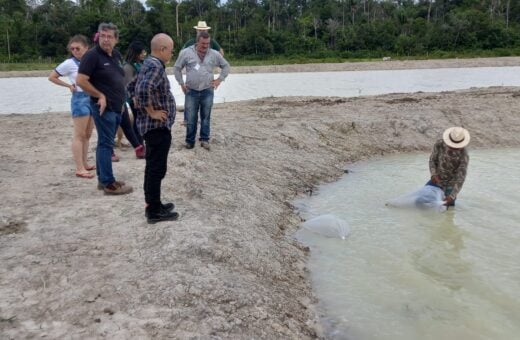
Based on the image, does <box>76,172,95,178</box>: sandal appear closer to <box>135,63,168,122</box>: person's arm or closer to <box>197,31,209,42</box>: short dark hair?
<box>135,63,168,122</box>: person's arm

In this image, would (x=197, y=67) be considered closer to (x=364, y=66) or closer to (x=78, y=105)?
(x=78, y=105)

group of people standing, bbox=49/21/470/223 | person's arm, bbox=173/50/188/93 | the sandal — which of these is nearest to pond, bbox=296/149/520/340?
group of people standing, bbox=49/21/470/223

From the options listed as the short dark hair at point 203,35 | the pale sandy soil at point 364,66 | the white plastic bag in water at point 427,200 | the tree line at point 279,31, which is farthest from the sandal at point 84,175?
the tree line at point 279,31

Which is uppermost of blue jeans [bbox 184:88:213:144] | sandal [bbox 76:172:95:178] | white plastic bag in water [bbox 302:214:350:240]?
blue jeans [bbox 184:88:213:144]

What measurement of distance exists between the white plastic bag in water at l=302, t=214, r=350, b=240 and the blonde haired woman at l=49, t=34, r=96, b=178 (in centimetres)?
277

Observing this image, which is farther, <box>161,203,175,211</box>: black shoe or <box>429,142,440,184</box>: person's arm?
<box>429,142,440,184</box>: person's arm

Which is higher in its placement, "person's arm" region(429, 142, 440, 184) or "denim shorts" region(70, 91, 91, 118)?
"denim shorts" region(70, 91, 91, 118)

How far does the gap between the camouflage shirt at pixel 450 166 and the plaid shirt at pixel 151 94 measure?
3823mm

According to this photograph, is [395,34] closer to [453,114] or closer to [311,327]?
[453,114]

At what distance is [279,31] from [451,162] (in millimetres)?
54491

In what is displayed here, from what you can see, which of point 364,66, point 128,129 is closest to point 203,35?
point 128,129

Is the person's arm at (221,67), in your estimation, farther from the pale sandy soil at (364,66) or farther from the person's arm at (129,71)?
the pale sandy soil at (364,66)

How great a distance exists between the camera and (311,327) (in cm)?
359

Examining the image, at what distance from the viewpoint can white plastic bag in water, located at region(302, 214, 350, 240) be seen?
5.56 meters
